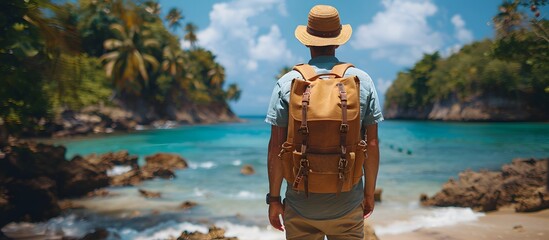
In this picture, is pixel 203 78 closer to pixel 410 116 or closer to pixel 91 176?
pixel 410 116

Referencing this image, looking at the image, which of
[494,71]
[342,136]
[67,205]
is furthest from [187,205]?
[494,71]

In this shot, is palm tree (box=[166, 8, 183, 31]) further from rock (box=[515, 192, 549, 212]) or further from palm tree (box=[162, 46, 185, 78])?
rock (box=[515, 192, 549, 212])

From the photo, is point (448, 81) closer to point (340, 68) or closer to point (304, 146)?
point (340, 68)

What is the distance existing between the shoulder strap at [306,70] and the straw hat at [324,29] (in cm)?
16

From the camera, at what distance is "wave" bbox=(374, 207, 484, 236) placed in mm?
6145

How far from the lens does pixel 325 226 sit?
2170 mm

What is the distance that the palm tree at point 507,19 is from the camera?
5563 millimetres

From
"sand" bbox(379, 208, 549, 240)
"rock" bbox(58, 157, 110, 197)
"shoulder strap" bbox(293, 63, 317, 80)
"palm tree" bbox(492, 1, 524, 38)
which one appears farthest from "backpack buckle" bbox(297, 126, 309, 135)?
Answer: "rock" bbox(58, 157, 110, 197)

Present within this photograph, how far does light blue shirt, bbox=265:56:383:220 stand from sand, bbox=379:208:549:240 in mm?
3199

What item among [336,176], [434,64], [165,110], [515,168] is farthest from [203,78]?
[336,176]

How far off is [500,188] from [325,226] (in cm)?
604

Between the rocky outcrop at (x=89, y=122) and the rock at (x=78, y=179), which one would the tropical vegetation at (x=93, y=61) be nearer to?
the rock at (x=78, y=179)

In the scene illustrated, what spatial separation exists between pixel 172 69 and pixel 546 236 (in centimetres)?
4786

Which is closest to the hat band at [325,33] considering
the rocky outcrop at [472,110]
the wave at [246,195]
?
the wave at [246,195]
